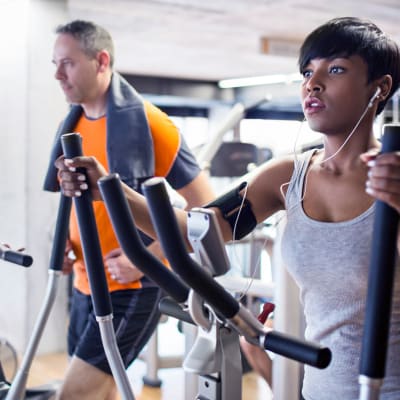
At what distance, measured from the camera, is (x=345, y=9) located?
5.99 m

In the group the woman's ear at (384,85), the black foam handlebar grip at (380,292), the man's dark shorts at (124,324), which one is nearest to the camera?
the black foam handlebar grip at (380,292)

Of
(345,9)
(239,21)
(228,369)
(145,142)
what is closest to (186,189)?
(145,142)

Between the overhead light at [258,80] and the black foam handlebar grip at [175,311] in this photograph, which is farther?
the overhead light at [258,80]

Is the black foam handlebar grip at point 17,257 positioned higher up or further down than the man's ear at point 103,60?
further down

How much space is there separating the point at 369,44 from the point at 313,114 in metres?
0.18

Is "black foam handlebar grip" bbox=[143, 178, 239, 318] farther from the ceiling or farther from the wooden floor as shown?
the ceiling

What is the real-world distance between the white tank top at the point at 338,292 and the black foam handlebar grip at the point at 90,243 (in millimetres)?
367

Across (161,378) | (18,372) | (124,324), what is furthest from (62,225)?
(161,378)

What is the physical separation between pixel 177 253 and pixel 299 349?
0.20 m

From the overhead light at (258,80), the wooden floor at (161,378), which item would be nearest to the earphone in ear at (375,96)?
the wooden floor at (161,378)

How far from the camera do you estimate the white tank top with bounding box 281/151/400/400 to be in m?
1.28

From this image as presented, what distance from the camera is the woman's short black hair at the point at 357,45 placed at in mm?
1344

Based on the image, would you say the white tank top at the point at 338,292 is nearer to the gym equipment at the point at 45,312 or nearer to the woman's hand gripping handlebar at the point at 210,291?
the woman's hand gripping handlebar at the point at 210,291

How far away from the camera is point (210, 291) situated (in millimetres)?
963
